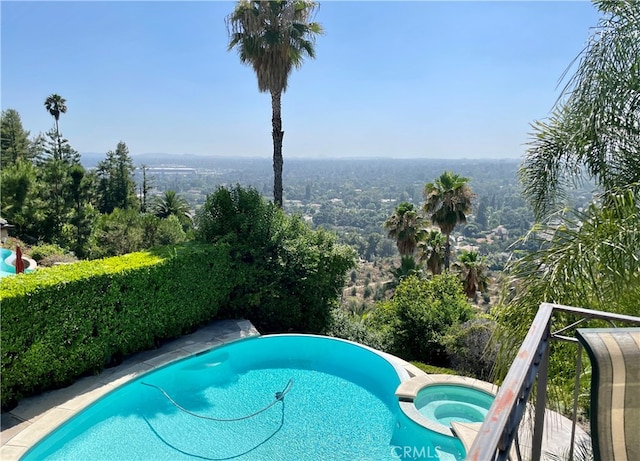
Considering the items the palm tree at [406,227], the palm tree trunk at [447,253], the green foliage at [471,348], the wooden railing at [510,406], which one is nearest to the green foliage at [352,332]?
the green foliage at [471,348]

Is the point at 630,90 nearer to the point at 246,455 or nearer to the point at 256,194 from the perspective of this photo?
the point at 246,455

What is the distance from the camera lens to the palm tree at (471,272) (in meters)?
19.7

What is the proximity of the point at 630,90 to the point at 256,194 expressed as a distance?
854 centimetres

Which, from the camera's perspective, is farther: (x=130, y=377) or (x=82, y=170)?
(x=82, y=170)

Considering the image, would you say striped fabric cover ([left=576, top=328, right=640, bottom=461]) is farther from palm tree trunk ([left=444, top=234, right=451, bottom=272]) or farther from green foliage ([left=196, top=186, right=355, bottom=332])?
palm tree trunk ([left=444, top=234, right=451, bottom=272])

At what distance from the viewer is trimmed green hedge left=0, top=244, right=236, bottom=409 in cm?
641

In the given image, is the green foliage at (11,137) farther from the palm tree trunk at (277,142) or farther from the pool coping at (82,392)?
the pool coping at (82,392)

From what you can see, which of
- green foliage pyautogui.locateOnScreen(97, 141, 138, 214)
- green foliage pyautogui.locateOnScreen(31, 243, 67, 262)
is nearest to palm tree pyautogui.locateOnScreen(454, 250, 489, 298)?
green foliage pyautogui.locateOnScreen(31, 243, 67, 262)

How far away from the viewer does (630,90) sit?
181 inches

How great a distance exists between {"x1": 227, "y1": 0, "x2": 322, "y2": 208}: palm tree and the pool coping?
16.0 ft

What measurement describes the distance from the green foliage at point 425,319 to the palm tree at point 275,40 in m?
5.08

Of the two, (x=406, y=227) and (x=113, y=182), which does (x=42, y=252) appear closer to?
(x=406, y=227)

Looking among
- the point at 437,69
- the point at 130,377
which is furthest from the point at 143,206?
the point at 130,377

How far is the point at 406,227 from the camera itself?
2120cm
